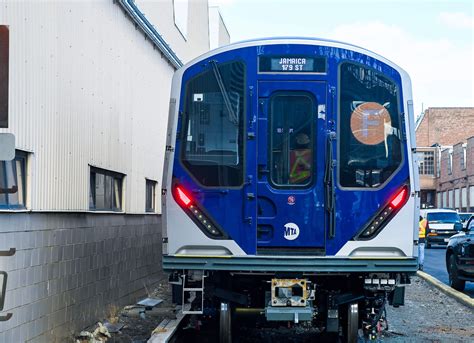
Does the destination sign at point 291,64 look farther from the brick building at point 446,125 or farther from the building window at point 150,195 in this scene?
the brick building at point 446,125

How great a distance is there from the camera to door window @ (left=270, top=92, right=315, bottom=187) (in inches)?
311

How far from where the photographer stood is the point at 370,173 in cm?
793

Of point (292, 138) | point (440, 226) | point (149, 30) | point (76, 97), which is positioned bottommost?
point (440, 226)

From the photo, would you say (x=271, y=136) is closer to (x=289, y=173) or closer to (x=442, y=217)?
(x=289, y=173)

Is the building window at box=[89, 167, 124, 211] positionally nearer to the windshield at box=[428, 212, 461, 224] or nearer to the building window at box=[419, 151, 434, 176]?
the windshield at box=[428, 212, 461, 224]

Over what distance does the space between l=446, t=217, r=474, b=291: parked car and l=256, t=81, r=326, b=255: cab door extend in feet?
25.8

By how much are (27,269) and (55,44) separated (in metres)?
2.76

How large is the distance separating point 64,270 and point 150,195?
6.87 metres

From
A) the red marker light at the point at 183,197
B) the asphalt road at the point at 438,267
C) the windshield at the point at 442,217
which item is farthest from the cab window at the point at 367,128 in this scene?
the windshield at the point at 442,217

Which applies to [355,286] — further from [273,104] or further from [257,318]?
[273,104]

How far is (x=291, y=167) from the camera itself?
26.0ft

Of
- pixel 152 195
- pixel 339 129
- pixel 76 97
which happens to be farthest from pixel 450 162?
pixel 339 129

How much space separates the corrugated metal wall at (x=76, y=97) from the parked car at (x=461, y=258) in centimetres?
656

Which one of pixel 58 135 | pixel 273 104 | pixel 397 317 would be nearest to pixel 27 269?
pixel 58 135
